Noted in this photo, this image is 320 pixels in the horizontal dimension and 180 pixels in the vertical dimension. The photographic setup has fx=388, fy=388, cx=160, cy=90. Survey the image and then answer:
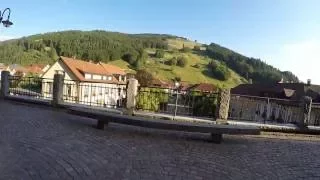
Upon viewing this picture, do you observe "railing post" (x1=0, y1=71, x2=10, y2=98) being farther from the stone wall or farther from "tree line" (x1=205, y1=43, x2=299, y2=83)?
"tree line" (x1=205, y1=43, x2=299, y2=83)

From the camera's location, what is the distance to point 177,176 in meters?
6.32

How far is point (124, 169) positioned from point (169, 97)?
40.1ft

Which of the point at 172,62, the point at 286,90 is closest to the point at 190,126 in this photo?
the point at 286,90

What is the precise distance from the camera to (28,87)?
2069 centimetres

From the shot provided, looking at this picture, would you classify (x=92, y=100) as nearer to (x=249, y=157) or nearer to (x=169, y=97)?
(x=169, y=97)

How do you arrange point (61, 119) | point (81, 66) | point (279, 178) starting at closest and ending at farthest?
1. point (279, 178)
2. point (61, 119)
3. point (81, 66)

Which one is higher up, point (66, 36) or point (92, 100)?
point (66, 36)

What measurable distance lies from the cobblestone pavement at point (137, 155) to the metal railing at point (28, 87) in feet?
29.1

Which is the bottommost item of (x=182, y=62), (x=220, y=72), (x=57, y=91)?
(x=57, y=91)

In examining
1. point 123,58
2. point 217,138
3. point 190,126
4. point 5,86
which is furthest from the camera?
point 123,58

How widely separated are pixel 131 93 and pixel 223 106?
3567mm

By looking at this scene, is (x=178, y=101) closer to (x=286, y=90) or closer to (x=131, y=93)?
(x=131, y=93)

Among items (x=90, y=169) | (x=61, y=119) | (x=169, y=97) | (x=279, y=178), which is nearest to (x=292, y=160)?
(x=279, y=178)

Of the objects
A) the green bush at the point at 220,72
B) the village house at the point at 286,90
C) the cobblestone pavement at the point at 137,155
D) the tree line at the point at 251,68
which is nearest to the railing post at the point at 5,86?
the cobblestone pavement at the point at 137,155
